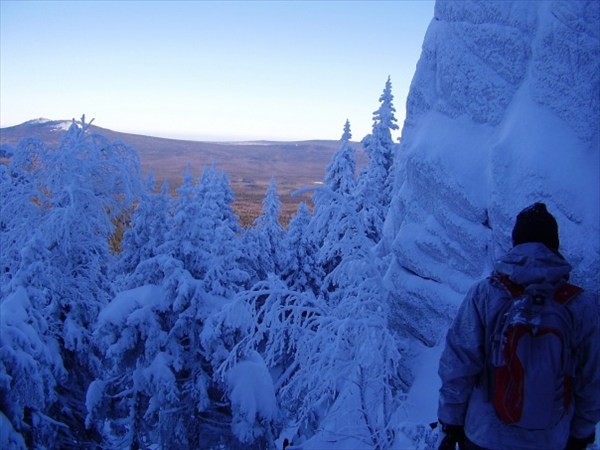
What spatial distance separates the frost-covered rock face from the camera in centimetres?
891

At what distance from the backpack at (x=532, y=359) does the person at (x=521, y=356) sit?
11mm

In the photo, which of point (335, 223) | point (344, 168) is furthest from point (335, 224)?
point (344, 168)

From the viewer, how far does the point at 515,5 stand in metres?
9.88

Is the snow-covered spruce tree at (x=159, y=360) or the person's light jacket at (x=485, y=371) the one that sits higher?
the person's light jacket at (x=485, y=371)

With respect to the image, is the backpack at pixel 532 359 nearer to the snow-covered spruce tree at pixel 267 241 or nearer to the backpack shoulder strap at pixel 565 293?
the backpack shoulder strap at pixel 565 293

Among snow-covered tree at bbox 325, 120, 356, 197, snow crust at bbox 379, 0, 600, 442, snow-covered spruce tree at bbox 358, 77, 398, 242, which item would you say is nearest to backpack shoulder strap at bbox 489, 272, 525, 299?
snow crust at bbox 379, 0, 600, 442

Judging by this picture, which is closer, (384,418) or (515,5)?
(384,418)

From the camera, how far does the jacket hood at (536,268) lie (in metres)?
2.82

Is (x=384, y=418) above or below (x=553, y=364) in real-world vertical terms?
below

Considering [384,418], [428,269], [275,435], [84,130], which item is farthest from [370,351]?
[84,130]

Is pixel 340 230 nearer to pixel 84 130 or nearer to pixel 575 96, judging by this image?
pixel 575 96

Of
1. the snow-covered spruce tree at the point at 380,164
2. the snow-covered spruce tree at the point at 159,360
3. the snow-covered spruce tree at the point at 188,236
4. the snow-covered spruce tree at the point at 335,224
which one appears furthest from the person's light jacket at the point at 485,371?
the snow-covered spruce tree at the point at 380,164

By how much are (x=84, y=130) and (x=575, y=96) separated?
10452mm

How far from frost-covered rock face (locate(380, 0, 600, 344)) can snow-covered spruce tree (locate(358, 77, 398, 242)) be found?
10169 mm
